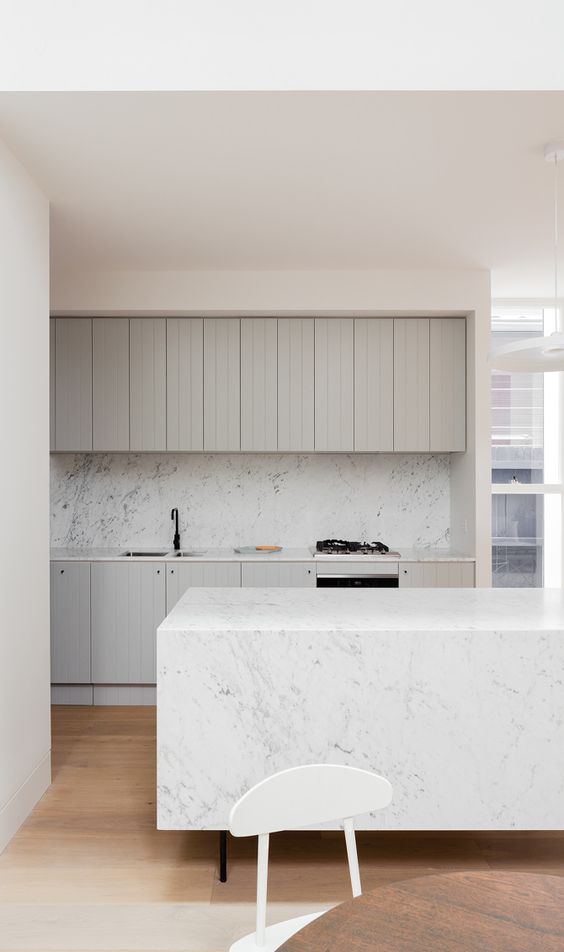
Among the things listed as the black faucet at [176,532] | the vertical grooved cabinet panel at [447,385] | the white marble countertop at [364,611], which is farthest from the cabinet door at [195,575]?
the vertical grooved cabinet panel at [447,385]

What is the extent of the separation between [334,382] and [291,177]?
68.8 inches

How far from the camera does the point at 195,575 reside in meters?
4.33

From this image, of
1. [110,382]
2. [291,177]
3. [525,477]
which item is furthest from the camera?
[525,477]

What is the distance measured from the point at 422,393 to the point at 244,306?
132cm

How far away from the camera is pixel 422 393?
4.57 m

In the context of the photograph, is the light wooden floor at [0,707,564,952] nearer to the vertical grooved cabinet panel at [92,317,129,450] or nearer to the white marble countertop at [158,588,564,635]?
the white marble countertop at [158,588,564,635]

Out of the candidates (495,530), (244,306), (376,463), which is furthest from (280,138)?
(495,530)

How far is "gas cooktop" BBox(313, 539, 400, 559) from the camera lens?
4469 mm

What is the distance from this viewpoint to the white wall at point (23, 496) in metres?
2.68

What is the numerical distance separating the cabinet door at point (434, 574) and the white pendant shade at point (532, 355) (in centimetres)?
178

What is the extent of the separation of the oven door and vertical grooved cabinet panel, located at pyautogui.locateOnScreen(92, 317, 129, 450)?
62.5 inches

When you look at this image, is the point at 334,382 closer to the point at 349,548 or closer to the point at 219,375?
the point at 219,375

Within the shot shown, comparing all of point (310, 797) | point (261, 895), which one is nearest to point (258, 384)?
point (310, 797)
